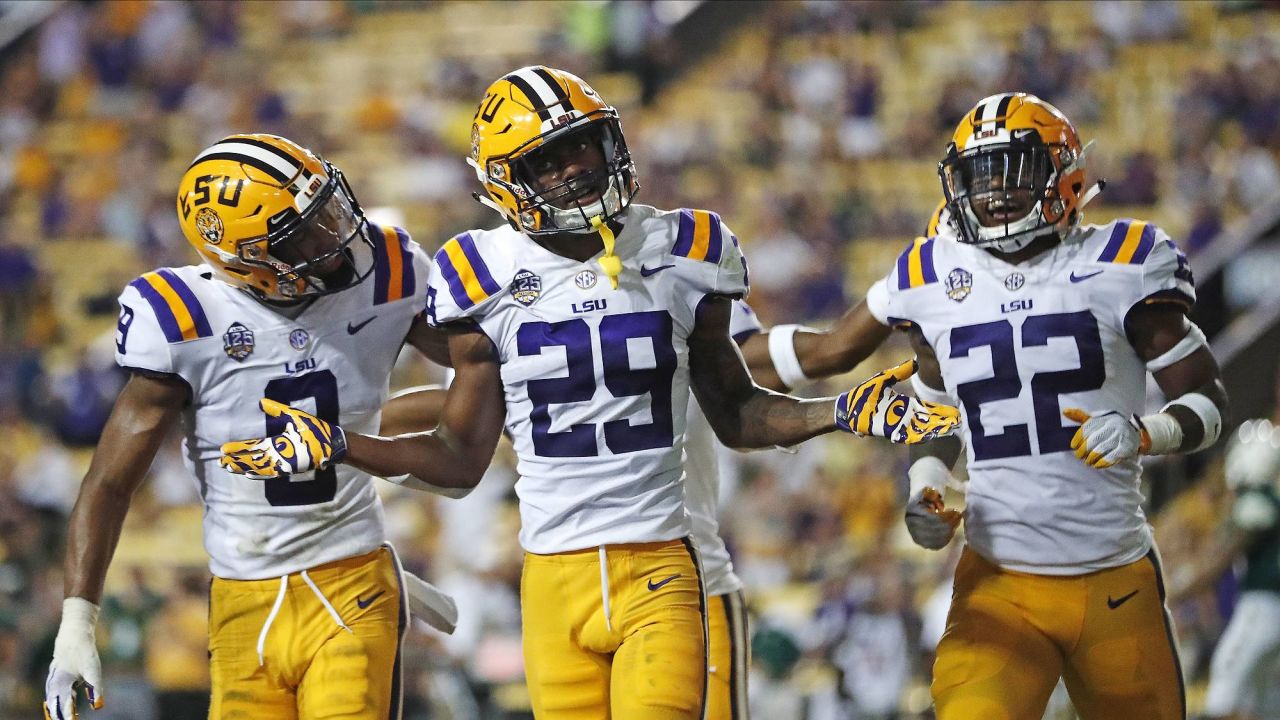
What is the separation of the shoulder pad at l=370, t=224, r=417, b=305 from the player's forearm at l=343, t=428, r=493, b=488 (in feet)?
1.55

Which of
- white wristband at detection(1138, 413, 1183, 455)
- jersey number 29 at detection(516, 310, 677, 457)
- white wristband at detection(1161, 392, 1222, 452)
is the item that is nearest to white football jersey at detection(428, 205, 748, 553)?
jersey number 29 at detection(516, 310, 677, 457)

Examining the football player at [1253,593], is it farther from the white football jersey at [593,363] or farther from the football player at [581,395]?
the white football jersey at [593,363]

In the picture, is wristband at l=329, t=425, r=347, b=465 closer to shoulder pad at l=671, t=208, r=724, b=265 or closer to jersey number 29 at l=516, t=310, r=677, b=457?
jersey number 29 at l=516, t=310, r=677, b=457

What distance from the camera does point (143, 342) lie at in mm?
3828

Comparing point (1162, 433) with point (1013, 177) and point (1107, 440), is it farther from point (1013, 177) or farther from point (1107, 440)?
point (1013, 177)

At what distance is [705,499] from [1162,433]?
4.51ft

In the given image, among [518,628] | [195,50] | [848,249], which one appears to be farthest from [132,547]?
[195,50]

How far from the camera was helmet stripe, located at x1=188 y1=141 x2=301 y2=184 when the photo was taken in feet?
12.8

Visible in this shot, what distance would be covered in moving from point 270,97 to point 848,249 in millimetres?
5952

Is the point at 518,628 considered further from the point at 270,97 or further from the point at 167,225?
the point at 270,97

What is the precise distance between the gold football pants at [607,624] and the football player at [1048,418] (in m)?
0.69

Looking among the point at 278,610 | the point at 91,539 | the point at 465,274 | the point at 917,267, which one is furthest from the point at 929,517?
the point at 91,539

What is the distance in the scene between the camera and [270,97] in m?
14.7

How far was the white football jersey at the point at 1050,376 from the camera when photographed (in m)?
3.85
